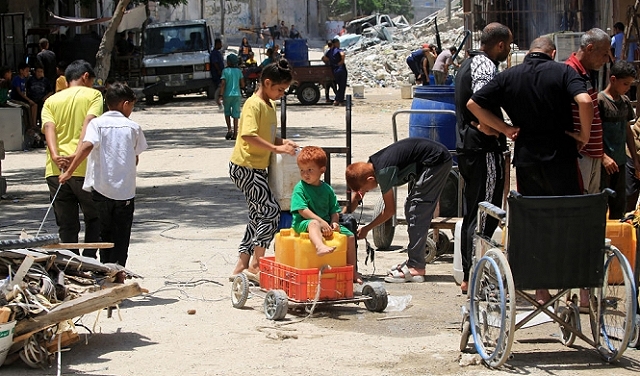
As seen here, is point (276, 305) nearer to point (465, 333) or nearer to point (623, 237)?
point (465, 333)

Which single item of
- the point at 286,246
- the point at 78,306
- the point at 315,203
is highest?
the point at 315,203

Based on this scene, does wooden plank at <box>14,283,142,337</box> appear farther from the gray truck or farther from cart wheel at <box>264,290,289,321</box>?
the gray truck

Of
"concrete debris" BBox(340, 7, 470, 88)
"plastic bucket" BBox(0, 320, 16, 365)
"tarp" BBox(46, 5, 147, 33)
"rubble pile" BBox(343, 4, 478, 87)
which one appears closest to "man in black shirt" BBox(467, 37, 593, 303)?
"plastic bucket" BBox(0, 320, 16, 365)

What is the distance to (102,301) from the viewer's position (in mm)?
5895

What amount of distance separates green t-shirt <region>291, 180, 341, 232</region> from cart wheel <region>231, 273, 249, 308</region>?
513 millimetres

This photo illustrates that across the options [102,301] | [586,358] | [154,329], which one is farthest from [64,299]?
[586,358]

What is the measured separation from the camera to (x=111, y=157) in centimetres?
725

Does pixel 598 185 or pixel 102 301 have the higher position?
pixel 598 185

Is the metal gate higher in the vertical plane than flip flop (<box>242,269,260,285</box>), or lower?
higher

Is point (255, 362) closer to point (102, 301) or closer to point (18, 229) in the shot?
point (102, 301)

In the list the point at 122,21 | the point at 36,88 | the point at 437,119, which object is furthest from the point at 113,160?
the point at 122,21

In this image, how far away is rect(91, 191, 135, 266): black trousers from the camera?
24.1ft

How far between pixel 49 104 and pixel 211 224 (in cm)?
374

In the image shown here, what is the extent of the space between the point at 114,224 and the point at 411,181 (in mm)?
2348
